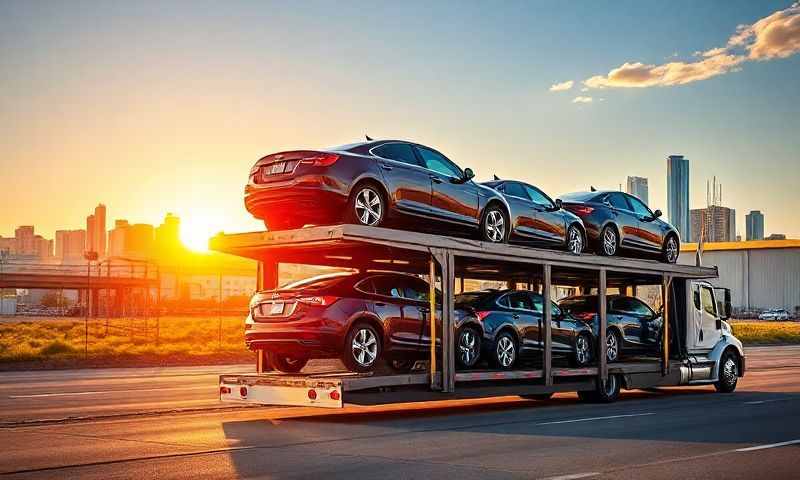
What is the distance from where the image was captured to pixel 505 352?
15.4 m

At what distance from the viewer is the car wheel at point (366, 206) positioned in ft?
41.4

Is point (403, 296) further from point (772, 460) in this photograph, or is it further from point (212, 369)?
point (212, 369)

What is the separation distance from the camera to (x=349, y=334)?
12656 millimetres

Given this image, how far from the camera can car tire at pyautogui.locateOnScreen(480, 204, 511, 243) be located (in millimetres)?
15289

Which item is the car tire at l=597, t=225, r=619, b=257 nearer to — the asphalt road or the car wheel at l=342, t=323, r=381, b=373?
the asphalt road

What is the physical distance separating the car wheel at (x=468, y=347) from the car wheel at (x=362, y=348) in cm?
181

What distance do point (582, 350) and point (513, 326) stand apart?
234 centimetres

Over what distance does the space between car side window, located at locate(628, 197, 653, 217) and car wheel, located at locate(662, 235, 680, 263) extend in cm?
85

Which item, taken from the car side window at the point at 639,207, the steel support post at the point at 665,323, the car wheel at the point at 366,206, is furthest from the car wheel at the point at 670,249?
the car wheel at the point at 366,206

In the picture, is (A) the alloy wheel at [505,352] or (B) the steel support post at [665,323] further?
(B) the steel support post at [665,323]

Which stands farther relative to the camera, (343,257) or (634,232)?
(634,232)

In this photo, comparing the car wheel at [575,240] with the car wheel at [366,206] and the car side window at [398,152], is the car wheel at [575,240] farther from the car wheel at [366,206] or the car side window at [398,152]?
the car wheel at [366,206]

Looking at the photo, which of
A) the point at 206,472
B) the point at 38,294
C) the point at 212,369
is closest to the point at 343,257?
the point at 206,472

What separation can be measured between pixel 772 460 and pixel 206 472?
5.91 m
